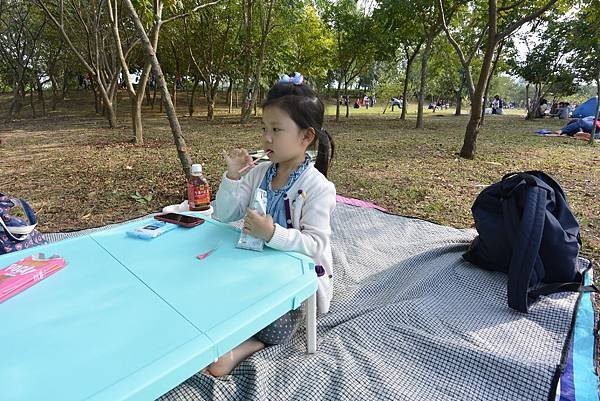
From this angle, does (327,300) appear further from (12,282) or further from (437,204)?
(437,204)

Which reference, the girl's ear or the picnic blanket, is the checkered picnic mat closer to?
the picnic blanket

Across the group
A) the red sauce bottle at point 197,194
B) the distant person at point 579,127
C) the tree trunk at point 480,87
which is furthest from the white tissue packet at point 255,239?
the distant person at point 579,127

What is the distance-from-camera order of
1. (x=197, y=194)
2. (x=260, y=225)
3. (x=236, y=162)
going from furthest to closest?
(x=197, y=194), (x=236, y=162), (x=260, y=225)

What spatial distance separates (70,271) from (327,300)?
1.06 meters

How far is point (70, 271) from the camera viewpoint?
1346 mm

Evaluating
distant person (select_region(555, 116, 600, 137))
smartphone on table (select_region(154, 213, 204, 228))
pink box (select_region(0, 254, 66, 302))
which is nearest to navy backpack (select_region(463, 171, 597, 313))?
smartphone on table (select_region(154, 213, 204, 228))

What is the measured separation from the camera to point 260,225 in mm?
1450

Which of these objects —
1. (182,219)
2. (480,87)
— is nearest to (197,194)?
(182,219)

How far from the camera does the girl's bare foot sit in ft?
4.90

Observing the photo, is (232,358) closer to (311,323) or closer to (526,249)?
(311,323)

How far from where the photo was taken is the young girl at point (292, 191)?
5.15ft

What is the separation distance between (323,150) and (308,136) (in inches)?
5.5

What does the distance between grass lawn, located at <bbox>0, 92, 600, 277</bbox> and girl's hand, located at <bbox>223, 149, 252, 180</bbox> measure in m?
2.03

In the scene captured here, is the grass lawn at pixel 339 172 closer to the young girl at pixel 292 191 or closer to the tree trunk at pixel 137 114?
the tree trunk at pixel 137 114
